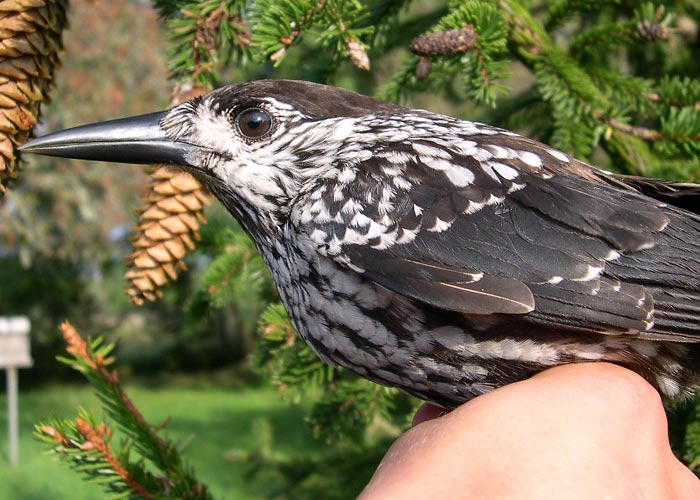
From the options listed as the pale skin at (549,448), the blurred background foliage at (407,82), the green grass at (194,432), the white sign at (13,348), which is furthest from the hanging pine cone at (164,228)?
the white sign at (13,348)

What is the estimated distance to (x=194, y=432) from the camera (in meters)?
8.62

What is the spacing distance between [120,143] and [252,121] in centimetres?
37

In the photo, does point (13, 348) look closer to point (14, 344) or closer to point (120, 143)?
point (14, 344)

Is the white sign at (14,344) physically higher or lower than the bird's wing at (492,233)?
lower

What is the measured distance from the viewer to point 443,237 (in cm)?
182

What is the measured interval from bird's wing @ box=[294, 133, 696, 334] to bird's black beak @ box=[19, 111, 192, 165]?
483mm

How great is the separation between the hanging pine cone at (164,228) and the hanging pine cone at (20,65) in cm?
37

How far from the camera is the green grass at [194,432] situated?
25.1 ft

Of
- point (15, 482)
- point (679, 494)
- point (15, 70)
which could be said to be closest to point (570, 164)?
point (679, 494)

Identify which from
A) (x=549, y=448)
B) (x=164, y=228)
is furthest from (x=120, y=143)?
(x=549, y=448)

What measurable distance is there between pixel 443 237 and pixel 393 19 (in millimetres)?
898

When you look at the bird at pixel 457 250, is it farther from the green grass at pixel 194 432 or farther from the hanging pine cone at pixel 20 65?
the green grass at pixel 194 432

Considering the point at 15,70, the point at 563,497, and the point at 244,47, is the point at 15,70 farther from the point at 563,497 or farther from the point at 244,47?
the point at 563,497

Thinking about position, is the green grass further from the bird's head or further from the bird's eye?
the bird's eye
